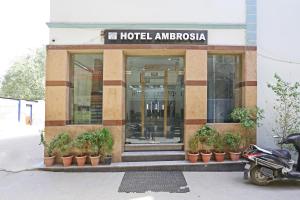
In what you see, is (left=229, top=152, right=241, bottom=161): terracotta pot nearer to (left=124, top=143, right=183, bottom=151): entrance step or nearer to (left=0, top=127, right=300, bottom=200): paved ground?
(left=0, top=127, right=300, bottom=200): paved ground

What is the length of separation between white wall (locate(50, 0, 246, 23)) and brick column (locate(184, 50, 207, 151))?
103cm

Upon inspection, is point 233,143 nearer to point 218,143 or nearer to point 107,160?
point 218,143

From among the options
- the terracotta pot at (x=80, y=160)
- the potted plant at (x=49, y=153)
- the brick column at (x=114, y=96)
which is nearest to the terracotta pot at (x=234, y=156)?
the brick column at (x=114, y=96)

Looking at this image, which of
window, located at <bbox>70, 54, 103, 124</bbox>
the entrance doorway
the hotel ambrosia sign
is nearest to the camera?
the hotel ambrosia sign

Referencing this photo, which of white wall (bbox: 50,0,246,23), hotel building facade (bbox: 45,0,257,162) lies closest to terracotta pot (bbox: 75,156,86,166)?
hotel building facade (bbox: 45,0,257,162)

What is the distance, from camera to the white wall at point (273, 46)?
289 inches

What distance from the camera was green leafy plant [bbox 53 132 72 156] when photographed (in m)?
6.75

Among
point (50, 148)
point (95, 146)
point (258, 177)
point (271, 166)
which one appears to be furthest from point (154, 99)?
point (271, 166)

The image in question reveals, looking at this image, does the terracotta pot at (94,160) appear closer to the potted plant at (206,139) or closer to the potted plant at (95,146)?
the potted plant at (95,146)

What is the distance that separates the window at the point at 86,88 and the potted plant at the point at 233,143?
11.5ft

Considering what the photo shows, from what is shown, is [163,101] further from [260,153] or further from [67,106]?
[260,153]

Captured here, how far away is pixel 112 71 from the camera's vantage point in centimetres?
717

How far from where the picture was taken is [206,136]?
6.94 metres

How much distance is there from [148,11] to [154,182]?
177 inches
